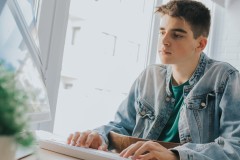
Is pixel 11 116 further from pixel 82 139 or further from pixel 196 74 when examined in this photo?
pixel 196 74

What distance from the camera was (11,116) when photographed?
0.19m

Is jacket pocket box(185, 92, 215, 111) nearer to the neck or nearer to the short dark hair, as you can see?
the neck

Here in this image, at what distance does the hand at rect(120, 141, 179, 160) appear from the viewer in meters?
0.65

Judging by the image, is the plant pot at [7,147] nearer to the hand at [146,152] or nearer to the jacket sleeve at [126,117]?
the hand at [146,152]

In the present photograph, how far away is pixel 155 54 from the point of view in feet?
6.31

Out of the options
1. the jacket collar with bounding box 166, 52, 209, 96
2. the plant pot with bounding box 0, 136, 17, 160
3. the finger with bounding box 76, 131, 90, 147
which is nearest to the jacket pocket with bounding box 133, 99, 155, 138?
the jacket collar with bounding box 166, 52, 209, 96

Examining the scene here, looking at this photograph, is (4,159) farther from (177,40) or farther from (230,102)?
(177,40)

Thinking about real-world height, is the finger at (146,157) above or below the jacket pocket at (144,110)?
below

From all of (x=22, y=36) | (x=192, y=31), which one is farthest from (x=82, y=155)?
(x=192, y=31)

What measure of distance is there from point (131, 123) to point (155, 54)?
2.83 ft

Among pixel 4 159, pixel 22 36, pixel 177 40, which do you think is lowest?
pixel 4 159

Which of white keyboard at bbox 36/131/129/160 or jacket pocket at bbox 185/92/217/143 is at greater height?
jacket pocket at bbox 185/92/217/143

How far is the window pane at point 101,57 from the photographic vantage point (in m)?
1.53

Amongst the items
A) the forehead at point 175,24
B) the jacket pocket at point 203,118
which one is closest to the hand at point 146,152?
the jacket pocket at point 203,118
